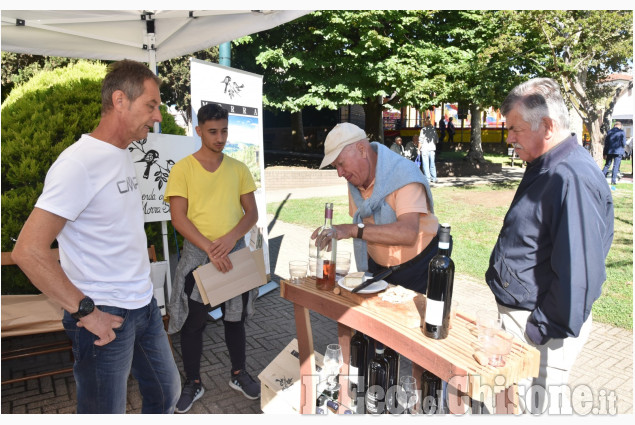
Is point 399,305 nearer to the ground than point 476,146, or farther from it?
nearer to the ground

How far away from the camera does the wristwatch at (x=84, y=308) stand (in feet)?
6.21

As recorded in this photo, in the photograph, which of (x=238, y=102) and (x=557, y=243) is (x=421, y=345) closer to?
(x=557, y=243)

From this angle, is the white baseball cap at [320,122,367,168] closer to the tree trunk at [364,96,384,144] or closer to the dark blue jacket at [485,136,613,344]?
the dark blue jacket at [485,136,613,344]

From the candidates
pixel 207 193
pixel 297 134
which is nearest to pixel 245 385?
pixel 207 193

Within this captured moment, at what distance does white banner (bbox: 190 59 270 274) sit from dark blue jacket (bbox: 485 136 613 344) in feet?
10.5

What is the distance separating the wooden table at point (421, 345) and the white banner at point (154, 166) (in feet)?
6.48

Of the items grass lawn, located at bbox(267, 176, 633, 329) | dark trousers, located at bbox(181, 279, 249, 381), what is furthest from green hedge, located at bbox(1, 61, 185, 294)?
grass lawn, located at bbox(267, 176, 633, 329)

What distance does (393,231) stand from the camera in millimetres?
2516

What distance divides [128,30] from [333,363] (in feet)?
12.0

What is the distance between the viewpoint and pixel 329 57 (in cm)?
1630

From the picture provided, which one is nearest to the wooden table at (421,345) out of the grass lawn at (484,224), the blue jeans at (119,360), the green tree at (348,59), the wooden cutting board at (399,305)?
the wooden cutting board at (399,305)

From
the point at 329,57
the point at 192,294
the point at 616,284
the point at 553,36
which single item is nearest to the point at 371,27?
the point at 329,57

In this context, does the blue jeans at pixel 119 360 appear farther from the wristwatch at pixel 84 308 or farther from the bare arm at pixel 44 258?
the bare arm at pixel 44 258

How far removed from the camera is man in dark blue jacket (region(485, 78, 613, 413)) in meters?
1.97
